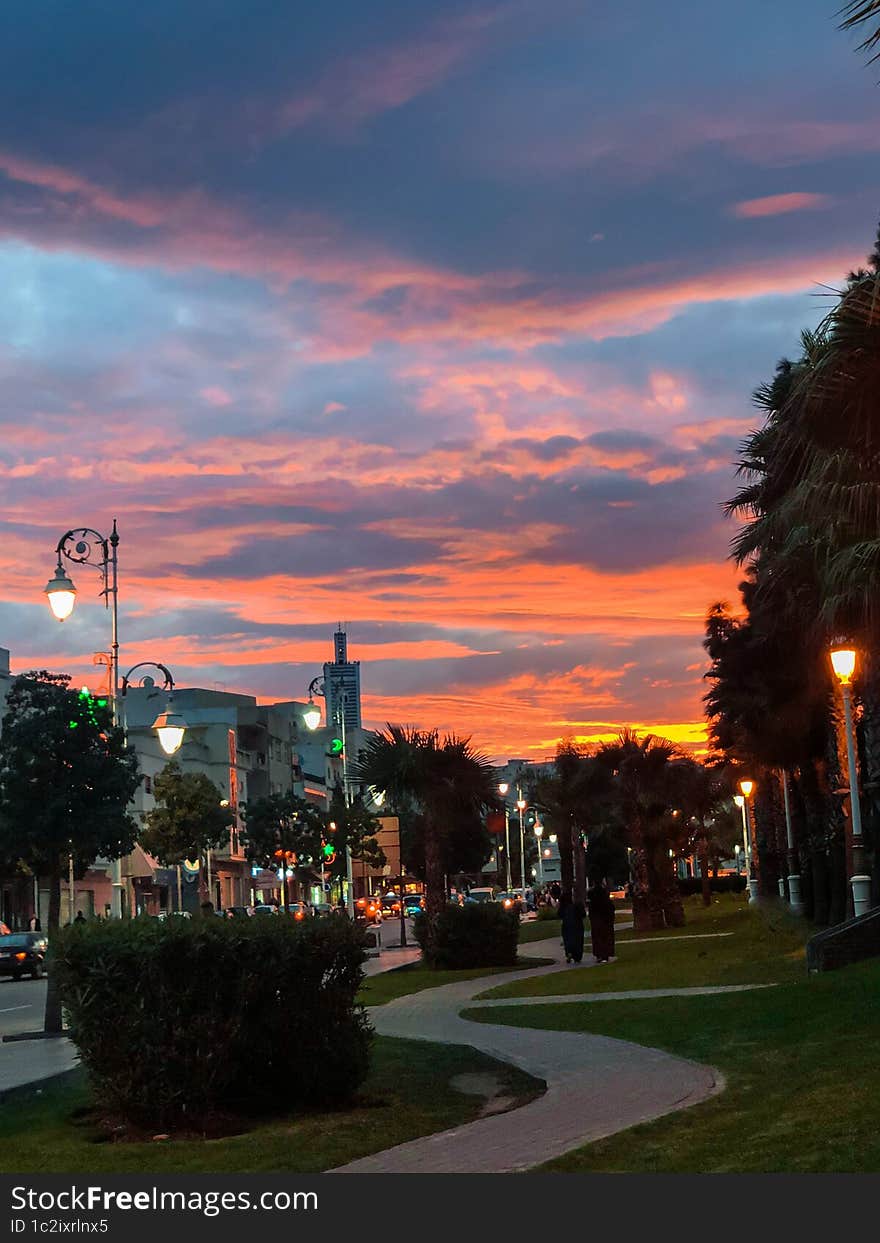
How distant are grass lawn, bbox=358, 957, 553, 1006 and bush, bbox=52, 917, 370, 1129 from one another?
1254 centimetres

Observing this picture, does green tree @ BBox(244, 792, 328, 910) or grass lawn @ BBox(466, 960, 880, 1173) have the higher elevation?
green tree @ BBox(244, 792, 328, 910)

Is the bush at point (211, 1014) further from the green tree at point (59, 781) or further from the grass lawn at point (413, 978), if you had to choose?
the grass lawn at point (413, 978)

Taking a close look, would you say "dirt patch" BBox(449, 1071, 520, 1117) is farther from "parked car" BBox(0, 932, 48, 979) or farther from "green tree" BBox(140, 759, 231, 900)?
"green tree" BBox(140, 759, 231, 900)

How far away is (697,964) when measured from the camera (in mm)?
27234

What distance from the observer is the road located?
2473 cm

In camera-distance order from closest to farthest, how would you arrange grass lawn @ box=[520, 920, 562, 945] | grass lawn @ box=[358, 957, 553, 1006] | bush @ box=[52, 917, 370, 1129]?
bush @ box=[52, 917, 370, 1129] < grass lawn @ box=[358, 957, 553, 1006] < grass lawn @ box=[520, 920, 562, 945]

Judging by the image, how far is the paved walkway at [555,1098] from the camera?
30.3ft

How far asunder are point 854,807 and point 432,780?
1534cm

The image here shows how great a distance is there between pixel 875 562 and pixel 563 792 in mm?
36613

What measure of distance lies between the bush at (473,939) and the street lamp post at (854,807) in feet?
31.0

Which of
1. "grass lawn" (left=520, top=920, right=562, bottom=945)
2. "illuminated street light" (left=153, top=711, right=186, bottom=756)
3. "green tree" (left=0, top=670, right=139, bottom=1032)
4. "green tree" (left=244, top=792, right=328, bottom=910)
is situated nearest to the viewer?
"green tree" (left=0, top=670, right=139, bottom=1032)

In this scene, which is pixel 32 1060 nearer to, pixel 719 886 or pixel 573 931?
pixel 573 931

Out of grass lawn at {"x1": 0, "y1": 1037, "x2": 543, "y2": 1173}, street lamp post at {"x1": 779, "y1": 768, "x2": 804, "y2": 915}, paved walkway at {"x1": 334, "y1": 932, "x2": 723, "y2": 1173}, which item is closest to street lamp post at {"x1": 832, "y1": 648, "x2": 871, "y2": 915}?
paved walkway at {"x1": 334, "y1": 932, "x2": 723, "y2": 1173}

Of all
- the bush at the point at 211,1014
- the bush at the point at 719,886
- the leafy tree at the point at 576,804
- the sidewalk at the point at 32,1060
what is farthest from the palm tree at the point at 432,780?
the bush at the point at 719,886
